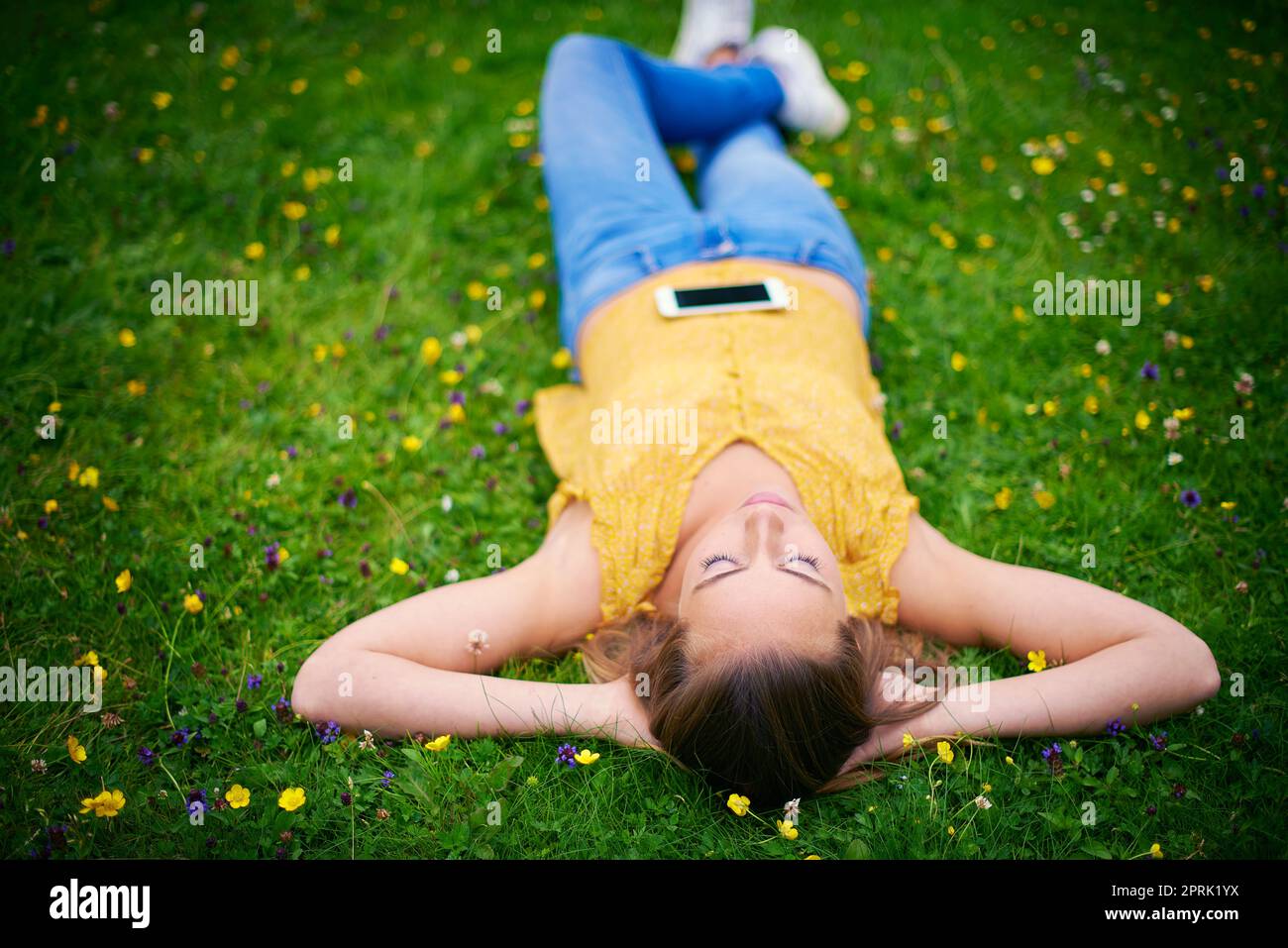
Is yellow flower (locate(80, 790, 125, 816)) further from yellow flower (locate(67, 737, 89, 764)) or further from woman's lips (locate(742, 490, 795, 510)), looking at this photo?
woman's lips (locate(742, 490, 795, 510))

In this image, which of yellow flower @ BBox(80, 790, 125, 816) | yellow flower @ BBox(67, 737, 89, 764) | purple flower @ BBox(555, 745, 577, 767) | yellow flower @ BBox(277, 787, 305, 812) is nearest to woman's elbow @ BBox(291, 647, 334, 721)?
yellow flower @ BBox(277, 787, 305, 812)

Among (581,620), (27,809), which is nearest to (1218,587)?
(581,620)

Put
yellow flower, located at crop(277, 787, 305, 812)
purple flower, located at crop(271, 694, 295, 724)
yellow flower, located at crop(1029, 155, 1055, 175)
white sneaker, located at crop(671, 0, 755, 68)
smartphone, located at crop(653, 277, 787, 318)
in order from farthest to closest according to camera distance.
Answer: white sneaker, located at crop(671, 0, 755, 68) → yellow flower, located at crop(1029, 155, 1055, 175) → smartphone, located at crop(653, 277, 787, 318) → purple flower, located at crop(271, 694, 295, 724) → yellow flower, located at crop(277, 787, 305, 812)

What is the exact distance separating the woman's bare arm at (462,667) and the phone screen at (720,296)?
1022 mm

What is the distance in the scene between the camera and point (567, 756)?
2594 mm

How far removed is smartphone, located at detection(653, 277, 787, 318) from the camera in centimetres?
312

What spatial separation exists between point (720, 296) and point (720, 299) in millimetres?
15

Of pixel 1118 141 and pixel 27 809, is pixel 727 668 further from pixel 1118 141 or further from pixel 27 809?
pixel 1118 141

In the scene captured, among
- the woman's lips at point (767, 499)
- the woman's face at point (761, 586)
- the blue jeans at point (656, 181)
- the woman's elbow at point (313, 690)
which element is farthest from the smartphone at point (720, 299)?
the woman's elbow at point (313, 690)

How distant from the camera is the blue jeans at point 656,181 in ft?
11.1

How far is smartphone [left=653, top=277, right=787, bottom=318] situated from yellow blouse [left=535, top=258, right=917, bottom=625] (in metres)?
0.03

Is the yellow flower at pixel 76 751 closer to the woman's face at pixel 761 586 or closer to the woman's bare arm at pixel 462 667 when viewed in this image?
the woman's bare arm at pixel 462 667
